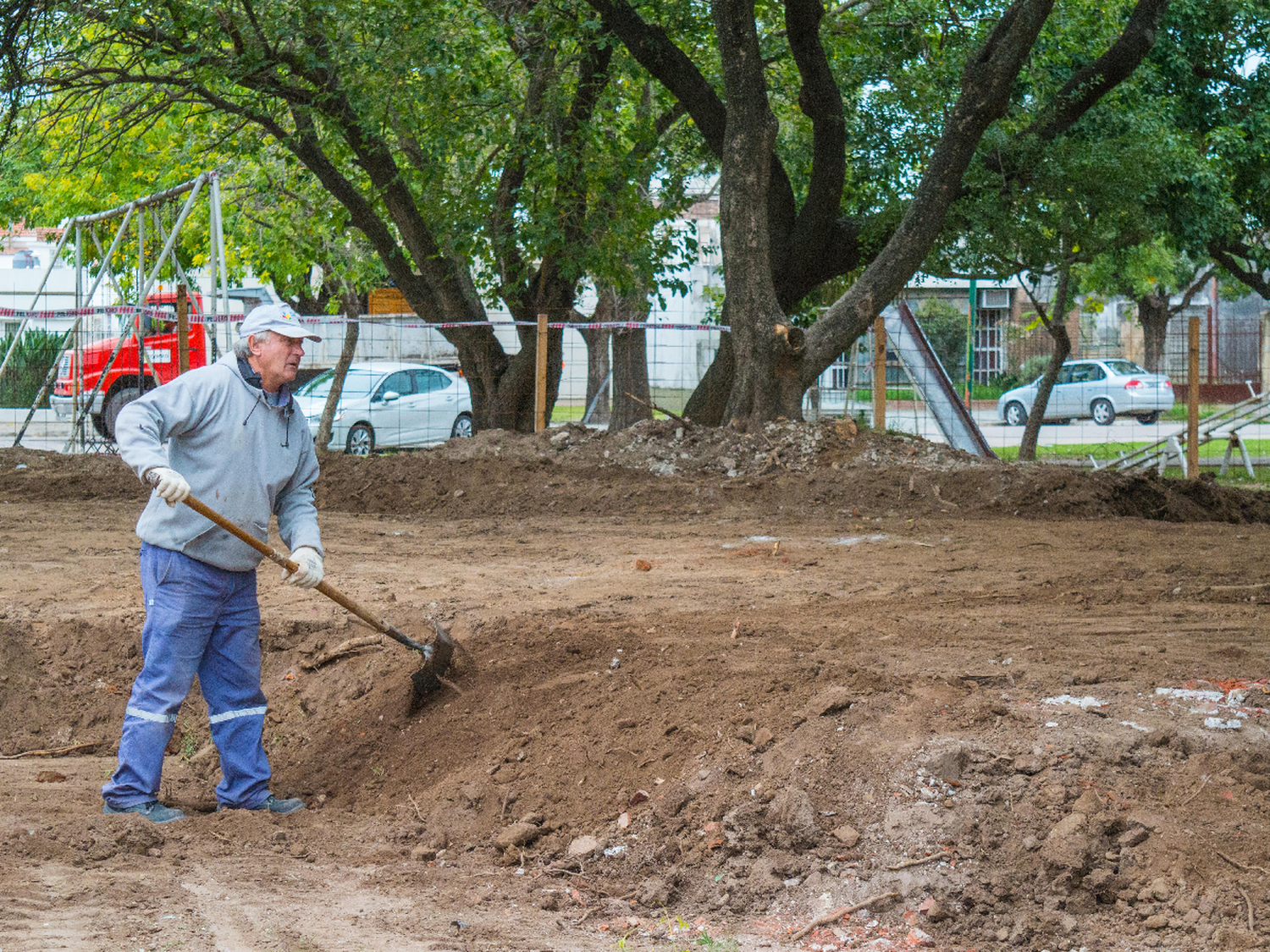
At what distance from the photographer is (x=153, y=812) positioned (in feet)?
15.5

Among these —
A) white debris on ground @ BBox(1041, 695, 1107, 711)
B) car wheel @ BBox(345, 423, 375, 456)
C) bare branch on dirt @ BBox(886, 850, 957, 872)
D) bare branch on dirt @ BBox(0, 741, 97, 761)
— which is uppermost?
car wheel @ BBox(345, 423, 375, 456)

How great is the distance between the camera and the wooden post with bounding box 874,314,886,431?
13.9 metres

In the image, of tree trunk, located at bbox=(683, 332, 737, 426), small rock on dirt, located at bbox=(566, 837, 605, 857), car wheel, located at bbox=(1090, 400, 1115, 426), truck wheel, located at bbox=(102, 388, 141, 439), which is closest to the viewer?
small rock on dirt, located at bbox=(566, 837, 605, 857)

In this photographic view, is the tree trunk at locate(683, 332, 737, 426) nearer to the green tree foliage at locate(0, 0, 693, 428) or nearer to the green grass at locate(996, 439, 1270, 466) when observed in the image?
the green tree foliage at locate(0, 0, 693, 428)

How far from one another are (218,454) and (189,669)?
0.90 metres

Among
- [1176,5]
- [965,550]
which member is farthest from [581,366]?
[965,550]

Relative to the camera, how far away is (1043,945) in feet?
12.2

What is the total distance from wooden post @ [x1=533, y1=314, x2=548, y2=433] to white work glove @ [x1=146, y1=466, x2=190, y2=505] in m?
8.81

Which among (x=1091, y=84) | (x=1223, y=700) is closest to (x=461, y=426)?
(x=1091, y=84)

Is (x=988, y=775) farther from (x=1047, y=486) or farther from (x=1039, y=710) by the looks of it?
(x=1047, y=486)

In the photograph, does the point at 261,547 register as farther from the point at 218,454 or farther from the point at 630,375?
the point at 630,375

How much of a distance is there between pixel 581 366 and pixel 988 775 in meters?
23.2

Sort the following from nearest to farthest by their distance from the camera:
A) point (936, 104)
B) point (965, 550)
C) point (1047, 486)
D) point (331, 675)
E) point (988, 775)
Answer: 1. point (988, 775)
2. point (331, 675)
3. point (965, 550)
4. point (1047, 486)
5. point (936, 104)

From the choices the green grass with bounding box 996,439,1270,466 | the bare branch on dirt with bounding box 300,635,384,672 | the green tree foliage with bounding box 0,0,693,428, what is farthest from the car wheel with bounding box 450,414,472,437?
the bare branch on dirt with bounding box 300,635,384,672
